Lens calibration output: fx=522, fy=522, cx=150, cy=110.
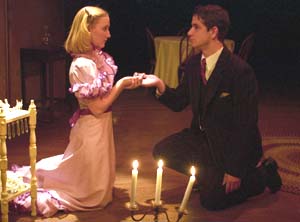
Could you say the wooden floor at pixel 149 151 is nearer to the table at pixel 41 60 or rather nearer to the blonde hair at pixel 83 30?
the table at pixel 41 60

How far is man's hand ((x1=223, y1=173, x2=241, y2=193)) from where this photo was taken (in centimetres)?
301

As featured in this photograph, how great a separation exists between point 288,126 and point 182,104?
2232mm

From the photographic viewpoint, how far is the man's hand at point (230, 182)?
3008 mm

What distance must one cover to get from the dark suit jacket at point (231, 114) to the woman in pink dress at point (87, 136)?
47 cm

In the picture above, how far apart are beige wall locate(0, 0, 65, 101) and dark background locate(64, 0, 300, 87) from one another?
251 centimetres

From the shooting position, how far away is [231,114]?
3.07 m

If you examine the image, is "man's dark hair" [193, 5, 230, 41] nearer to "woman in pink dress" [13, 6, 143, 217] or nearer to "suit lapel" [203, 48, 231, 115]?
"suit lapel" [203, 48, 231, 115]

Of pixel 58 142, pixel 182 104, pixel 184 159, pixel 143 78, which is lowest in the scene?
pixel 58 142

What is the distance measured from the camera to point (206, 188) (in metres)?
3.06

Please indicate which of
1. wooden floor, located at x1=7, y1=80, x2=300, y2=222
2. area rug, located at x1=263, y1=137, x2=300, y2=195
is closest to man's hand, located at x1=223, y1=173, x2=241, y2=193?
wooden floor, located at x1=7, y1=80, x2=300, y2=222

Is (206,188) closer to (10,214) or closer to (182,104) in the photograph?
(182,104)

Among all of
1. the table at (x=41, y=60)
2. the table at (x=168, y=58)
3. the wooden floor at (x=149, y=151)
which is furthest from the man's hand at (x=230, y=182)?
the table at (x=168, y=58)

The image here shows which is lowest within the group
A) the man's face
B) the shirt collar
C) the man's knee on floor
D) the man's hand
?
the man's knee on floor

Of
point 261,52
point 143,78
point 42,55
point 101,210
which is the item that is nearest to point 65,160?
point 101,210
